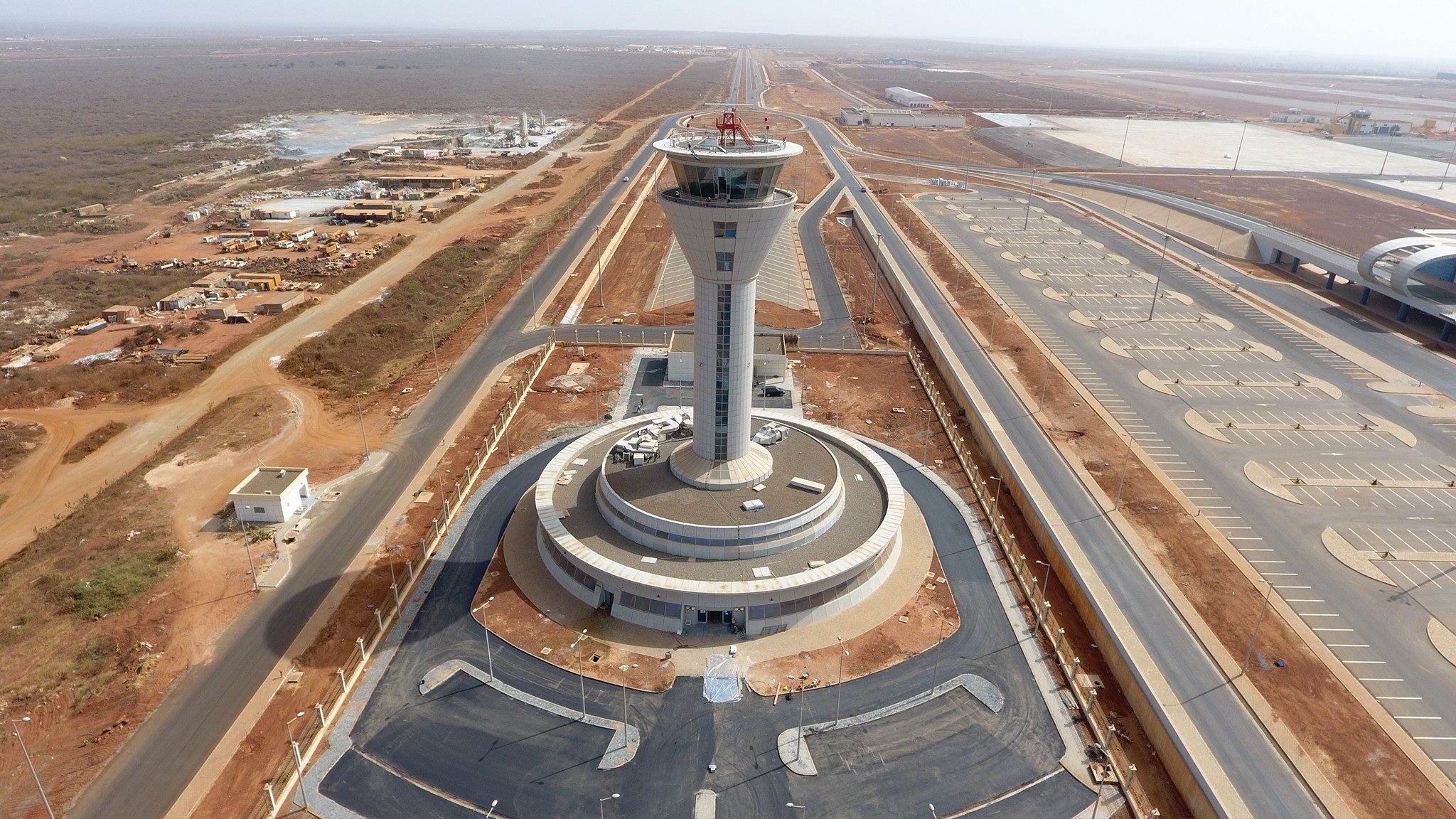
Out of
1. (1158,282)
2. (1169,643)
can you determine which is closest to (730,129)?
(1169,643)

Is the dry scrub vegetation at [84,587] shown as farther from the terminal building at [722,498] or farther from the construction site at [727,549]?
the terminal building at [722,498]

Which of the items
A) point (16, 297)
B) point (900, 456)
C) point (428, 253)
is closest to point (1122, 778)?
point (900, 456)

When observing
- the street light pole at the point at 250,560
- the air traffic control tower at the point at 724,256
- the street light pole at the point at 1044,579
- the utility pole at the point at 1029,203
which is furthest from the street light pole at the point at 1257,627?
the utility pole at the point at 1029,203

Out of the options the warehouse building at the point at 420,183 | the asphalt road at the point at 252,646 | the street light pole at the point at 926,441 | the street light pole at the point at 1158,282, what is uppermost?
the warehouse building at the point at 420,183

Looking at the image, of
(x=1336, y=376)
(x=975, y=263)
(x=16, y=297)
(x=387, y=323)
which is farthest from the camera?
(x=975, y=263)

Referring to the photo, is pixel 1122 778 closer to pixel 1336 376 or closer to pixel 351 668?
pixel 351 668

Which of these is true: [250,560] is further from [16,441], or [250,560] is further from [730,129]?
[730,129]

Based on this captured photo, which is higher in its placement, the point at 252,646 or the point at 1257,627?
the point at 1257,627
